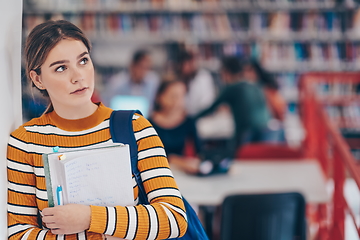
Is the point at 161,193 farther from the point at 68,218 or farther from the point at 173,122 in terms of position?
the point at 173,122

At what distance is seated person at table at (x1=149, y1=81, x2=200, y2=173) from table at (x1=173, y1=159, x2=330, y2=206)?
29 cm

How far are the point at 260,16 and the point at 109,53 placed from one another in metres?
1.92

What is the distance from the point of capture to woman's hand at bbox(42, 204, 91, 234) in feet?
2.49

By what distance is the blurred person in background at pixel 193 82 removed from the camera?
4.54 meters

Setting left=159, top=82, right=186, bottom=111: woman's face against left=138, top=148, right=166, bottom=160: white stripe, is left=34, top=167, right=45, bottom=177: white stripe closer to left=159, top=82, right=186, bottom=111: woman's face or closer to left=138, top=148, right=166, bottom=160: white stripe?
left=138, top=148, right=166, bottom=160: white stripe

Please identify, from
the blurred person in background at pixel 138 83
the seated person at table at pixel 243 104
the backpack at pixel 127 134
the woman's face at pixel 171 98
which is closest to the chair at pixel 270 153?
the woman's face at pixel 171 98

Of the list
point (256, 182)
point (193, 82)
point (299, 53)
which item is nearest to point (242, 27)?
point (299, 53)

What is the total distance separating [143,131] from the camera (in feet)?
2.74

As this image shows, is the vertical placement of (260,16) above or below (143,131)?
above

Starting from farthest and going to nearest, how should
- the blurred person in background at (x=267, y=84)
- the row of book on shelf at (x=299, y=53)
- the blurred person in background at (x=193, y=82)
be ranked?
the row of book on shelf at (x=299, y=53), the blurred person in background at (x=193, y=82), the blurred person in background at (x=267, y=84)

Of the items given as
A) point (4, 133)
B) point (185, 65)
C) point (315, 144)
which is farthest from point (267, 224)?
point (185, 65)

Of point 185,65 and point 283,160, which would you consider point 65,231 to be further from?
point 185,65

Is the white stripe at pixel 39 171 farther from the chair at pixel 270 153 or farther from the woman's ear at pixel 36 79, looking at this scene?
the chair at pixel 270 153

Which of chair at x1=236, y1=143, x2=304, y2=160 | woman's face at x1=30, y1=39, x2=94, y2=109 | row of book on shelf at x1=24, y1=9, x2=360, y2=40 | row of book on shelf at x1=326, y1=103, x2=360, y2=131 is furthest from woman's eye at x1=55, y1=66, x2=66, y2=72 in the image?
row of book on shelf at x1=326, y1=103, x2=360, y2=131
